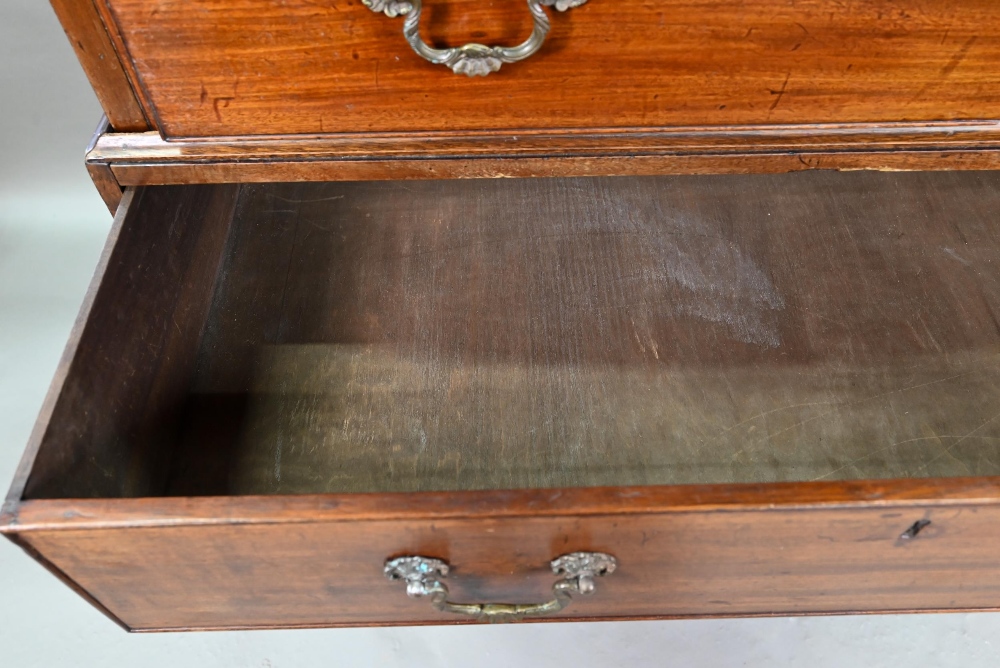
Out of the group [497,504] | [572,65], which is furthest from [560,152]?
[497,504]

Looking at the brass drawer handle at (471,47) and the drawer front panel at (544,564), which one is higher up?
the brass drawer handle at (471,47)

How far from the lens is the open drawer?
0.64 metres

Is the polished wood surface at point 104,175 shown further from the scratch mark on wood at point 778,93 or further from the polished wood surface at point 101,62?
the scratch mark on wood at point 778,93

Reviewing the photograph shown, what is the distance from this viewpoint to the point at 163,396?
2.85 ft

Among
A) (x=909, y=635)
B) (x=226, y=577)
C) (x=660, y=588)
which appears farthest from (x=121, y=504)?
(x=909, y=635)

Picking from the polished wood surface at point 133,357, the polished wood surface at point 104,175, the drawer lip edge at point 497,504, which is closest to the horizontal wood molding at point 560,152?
the polished wood surface at point 104,175

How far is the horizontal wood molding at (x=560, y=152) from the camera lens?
69 centimetres

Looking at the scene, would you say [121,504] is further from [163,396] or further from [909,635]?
[909,635]

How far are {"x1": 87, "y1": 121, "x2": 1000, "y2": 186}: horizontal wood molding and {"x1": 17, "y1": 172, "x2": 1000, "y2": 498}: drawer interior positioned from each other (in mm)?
111

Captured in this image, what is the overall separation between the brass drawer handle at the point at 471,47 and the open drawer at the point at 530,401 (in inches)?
11.6

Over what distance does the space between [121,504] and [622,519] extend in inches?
13.5

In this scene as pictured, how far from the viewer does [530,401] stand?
911mm

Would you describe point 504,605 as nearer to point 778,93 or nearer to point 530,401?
point 530,401

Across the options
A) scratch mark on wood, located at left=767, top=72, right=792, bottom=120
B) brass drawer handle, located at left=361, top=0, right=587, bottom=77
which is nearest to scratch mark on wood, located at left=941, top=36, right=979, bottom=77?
scratch mark on wood, located at left=767, top=72, right=792, bottom=120
